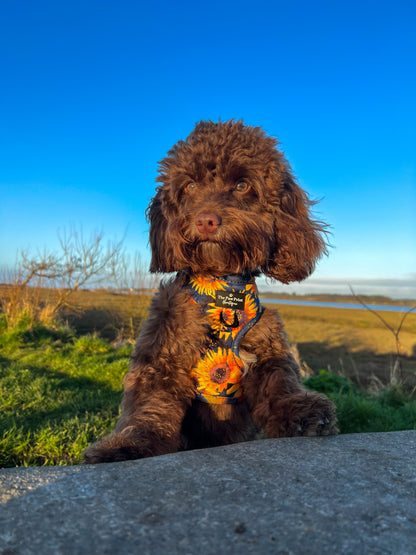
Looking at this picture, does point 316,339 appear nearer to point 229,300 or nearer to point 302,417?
point 229,300

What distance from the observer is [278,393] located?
282 centimetres

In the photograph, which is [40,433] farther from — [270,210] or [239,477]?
[270,210]

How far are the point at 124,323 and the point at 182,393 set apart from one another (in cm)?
1018

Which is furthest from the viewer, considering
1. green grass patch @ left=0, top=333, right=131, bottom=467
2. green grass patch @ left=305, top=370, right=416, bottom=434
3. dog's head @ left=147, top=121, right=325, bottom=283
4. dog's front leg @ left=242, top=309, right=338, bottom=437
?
green grass patch @ left=305, top=370, right=416, bottom=434

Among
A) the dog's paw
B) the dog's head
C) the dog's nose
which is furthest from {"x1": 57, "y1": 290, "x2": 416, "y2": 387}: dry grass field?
the dog's nose

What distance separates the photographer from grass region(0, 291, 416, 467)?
394cm

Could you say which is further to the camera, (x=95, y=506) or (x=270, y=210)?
(x=270, y=210)

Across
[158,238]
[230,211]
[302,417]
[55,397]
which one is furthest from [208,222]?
[55,397]

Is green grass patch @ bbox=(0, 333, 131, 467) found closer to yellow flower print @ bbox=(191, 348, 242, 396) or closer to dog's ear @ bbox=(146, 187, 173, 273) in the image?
yellow flower print @ bbox=(191, 348, 242, 396)

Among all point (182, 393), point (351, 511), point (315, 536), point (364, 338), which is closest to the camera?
point (315, 536)

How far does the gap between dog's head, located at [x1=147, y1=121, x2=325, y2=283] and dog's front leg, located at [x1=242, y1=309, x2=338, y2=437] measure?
1.64 feet

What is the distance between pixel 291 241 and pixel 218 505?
206 cm

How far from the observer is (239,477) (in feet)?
6.59

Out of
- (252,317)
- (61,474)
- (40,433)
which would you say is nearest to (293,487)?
(61,474)
